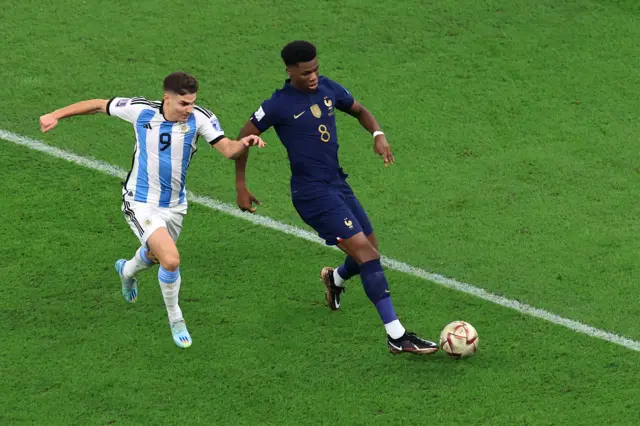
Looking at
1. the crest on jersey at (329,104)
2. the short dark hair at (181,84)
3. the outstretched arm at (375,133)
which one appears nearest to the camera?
the short dark hair at (181,84)

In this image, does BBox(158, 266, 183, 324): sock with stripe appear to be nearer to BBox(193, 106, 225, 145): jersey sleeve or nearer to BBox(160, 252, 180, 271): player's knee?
BBox(160, 252, 180, 271): player's knee

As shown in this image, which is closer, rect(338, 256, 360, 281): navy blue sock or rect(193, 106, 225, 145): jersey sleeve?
rect(193, 106, 225, 145): jersey sleeve

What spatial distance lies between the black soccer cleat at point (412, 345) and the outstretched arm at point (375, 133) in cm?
141

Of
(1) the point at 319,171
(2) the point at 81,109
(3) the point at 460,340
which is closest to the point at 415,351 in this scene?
(3) the point at 460,340

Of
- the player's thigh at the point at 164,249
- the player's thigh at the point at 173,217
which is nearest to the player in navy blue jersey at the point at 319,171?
the player's thigh at the point at 173,217

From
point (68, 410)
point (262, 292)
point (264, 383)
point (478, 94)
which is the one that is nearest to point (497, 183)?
point (478, 94)

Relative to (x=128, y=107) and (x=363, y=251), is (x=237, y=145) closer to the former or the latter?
(x=128, y=107)

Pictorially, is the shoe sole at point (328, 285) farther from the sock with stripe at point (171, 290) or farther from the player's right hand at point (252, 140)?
the player's right hand at point (252, 140)

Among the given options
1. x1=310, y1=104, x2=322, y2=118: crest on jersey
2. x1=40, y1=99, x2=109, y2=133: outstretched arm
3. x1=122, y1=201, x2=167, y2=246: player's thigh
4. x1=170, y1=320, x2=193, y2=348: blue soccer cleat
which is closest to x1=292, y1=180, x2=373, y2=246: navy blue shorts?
x1=310, y1=104, x2=322, y2=118: crest on jersey

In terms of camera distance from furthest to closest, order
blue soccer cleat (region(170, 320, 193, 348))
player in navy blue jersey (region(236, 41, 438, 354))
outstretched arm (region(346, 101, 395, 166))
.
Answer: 1. outstretched arm (region(346, 101, 395, 166))
2. blue soccer cleat (region(170, 320, 193, 348))
3. player in navy blue jersey (region(236, 41, 438, 354))

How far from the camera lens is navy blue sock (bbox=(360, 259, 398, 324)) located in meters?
8.46

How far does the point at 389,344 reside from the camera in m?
8.48

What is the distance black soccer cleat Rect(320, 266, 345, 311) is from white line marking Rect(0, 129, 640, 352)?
0.80m

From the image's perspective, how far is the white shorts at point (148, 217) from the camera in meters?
8.64
